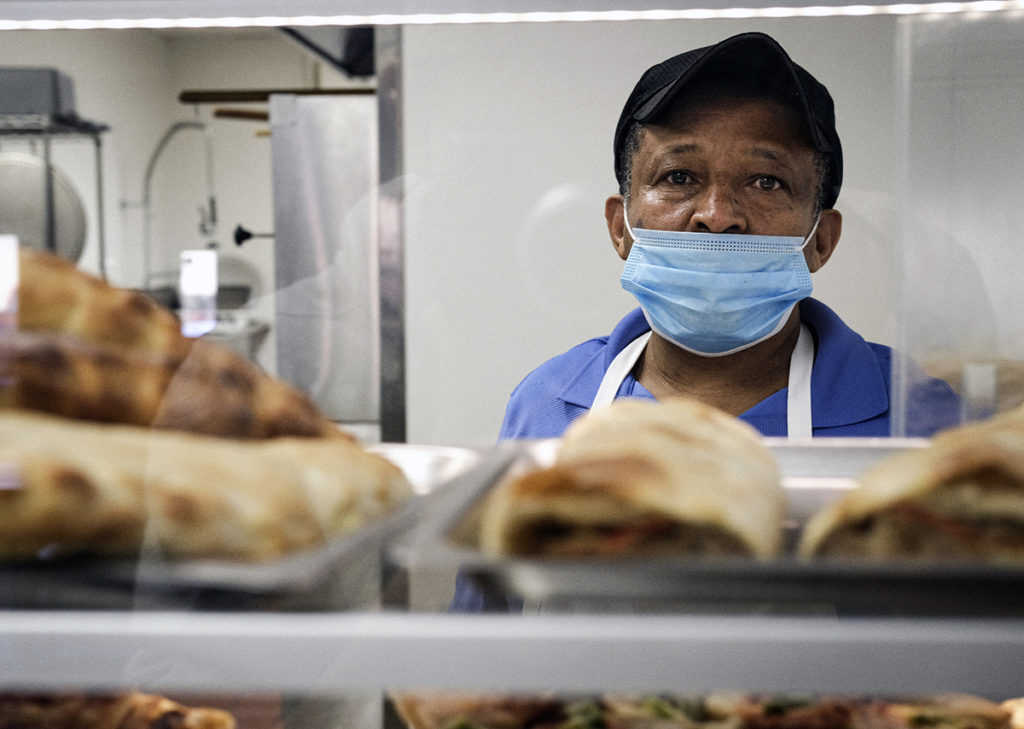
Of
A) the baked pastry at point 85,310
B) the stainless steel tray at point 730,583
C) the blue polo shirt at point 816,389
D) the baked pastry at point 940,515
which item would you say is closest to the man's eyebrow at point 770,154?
the blue polo shirt at point 816,389

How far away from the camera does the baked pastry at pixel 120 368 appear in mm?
647

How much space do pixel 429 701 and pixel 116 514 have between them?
0.54 m

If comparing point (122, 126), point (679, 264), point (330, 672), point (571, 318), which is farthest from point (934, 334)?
point (122, 126)

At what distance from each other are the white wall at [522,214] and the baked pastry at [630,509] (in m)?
0.38

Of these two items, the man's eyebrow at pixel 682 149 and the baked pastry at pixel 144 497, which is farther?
the man's eyebrow at pixel 682 149

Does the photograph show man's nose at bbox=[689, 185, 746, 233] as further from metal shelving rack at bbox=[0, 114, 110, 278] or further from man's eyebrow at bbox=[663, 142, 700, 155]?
metal shelving rack at bbox=[0, 114, 110, 278]

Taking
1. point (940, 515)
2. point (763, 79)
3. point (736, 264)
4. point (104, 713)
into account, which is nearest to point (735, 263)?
point (736, 264)

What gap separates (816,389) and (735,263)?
244 millimetres

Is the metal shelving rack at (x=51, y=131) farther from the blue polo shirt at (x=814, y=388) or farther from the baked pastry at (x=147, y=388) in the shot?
the blue polo shirt at (x=814, y=388)

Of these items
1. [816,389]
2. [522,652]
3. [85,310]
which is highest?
[85,310]

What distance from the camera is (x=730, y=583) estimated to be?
1.87 feet

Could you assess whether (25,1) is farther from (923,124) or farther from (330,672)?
(923,124)

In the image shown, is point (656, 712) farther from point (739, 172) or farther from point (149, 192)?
point (149, 192)

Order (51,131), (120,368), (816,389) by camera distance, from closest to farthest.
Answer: (120,368) → (51,131) → (816,389)
